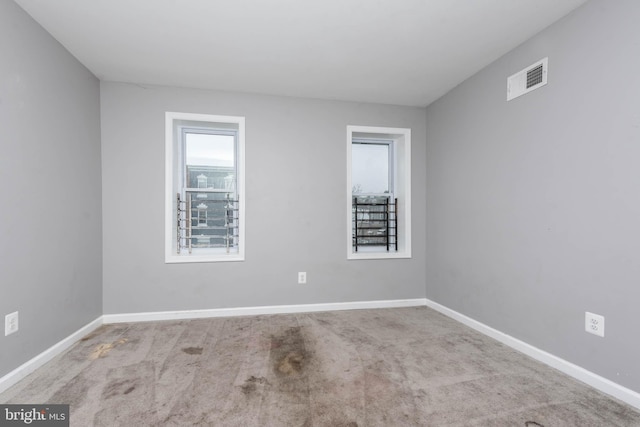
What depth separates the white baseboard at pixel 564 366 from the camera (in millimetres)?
1784

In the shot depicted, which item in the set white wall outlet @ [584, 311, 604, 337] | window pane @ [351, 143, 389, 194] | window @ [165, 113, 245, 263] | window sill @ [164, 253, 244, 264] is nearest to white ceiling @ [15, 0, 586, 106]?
window @ [165, 113, 245, 263]

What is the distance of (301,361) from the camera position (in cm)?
230

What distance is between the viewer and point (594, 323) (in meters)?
1.96

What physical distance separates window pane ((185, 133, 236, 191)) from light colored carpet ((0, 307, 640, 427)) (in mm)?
1682

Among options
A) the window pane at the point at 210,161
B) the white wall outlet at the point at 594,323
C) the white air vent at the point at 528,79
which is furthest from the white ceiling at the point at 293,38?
the white wall outlet at the point at 594,323

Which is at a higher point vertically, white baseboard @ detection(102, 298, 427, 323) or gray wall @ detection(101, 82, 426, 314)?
gray wall @ detection(101, 82, 426, 314)

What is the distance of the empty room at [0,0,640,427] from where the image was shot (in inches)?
72.4

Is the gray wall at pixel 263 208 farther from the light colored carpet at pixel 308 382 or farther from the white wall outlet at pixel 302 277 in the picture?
the light colored carpet at pixel 308 382

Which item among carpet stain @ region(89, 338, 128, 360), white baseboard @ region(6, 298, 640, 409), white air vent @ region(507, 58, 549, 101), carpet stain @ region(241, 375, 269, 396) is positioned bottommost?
carpet stain @ region(89, 338, 128, 360)

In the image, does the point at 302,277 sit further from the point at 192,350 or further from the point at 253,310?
the point at 192,350

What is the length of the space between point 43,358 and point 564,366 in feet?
12.7

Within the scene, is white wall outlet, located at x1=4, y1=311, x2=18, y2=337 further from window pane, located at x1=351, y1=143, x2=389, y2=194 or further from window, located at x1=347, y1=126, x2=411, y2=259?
window pane, located at x1=351, y1=143, x2=389, y2=194

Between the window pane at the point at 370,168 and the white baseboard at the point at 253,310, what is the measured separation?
1470 mm

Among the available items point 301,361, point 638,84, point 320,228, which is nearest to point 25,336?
point 301,361
